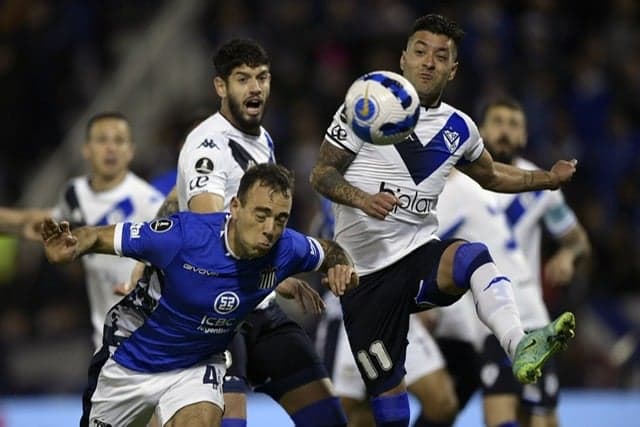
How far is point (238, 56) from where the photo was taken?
24.5 ft

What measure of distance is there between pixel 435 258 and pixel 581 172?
7166 millimetres

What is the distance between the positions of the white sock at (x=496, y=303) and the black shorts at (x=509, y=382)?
6.50ft

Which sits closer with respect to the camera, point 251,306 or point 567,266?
point 251,306

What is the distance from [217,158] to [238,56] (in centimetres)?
55

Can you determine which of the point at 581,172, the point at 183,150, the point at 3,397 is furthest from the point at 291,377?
the point at 581,172

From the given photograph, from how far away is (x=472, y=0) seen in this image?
14875 mm

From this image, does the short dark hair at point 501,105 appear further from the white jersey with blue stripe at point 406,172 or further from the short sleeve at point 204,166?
the short sleeve at point 204,166

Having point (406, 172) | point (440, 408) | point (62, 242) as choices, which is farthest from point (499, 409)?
point (62, 242)

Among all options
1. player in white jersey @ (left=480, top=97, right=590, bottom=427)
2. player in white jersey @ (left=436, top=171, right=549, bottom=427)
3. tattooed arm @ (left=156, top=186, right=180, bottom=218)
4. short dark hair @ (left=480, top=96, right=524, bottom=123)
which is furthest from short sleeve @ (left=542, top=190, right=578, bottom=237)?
tattooed arm @ (left=156, top=186, right=180, bottom=218)

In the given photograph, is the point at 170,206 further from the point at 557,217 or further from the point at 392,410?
the point at 557,217

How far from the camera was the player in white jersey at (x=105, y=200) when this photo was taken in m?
9.09

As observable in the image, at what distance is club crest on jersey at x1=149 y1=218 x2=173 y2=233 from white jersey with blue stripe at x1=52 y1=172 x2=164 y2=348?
7.53ft

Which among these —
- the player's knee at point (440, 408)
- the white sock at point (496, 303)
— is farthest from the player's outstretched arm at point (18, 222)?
the white sock at point (496, 303)

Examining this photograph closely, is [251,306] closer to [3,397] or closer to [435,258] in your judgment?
[435,258]
